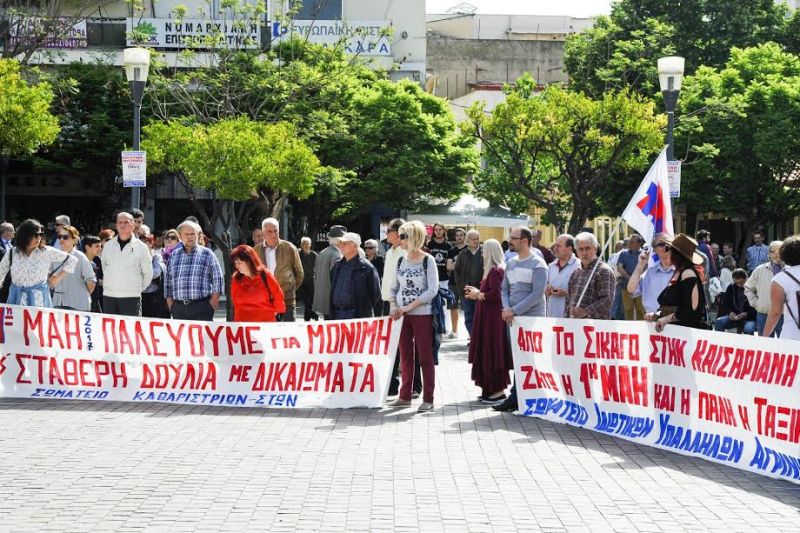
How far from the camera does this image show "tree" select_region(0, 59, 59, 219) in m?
25.7

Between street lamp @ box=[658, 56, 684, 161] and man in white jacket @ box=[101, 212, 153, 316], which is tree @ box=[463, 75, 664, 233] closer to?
street lamp @ box=[658, 56, 684, 161]

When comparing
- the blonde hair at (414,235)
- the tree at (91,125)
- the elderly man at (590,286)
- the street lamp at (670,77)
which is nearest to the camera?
the elderly man at (590,286)

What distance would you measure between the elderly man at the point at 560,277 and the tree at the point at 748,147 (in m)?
28.2

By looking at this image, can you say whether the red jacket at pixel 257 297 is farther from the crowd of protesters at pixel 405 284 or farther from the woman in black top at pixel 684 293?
the woman in black top at pixel 684 293

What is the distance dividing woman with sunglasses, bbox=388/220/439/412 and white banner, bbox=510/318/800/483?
86cm

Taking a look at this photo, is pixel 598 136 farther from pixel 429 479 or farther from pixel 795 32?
pixel 795 32

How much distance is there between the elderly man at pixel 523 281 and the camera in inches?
484

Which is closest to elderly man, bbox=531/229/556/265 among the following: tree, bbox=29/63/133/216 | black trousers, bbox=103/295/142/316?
black trousers, bbox=103/295/142/316

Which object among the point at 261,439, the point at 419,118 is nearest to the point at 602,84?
the point at 419,118

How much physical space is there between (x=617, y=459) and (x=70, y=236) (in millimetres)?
7587

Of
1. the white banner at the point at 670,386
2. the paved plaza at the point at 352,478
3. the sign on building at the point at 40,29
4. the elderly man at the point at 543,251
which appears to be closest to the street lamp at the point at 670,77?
the elderly man at the point at 543,251

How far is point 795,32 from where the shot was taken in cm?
4975

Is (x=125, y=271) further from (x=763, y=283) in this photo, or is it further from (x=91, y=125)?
(x=91, y=125)

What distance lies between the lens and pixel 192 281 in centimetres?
1352
